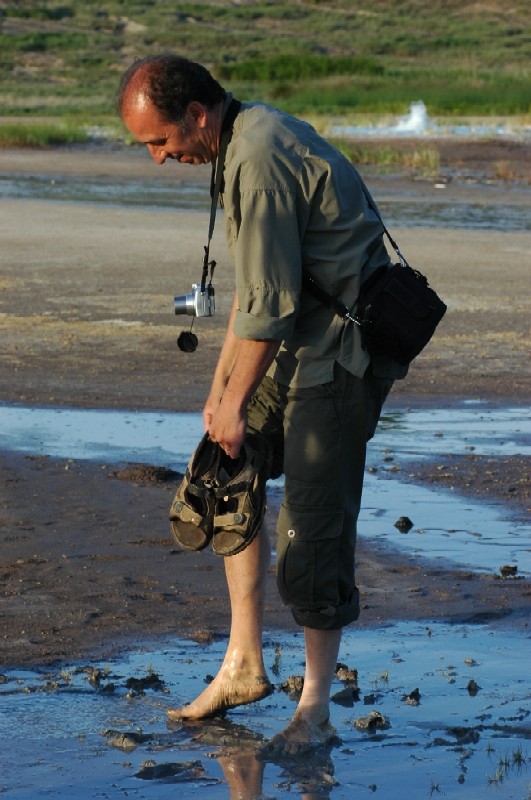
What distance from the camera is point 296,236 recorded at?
14.1ft

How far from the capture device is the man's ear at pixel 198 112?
443 cm

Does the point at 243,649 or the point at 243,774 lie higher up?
the point at 243,649

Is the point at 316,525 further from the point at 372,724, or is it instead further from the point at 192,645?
the point at 192,645

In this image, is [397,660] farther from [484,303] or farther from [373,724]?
[484,303]

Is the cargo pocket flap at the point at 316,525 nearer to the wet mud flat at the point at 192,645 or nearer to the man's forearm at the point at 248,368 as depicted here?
the man's forearm at the point at 248,368

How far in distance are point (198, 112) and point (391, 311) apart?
72 cm

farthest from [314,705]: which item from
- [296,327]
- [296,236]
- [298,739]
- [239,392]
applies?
[296,236]

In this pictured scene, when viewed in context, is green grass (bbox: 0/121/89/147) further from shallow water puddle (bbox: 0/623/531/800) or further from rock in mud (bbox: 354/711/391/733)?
rock in mud (bbox: 354/711/391/733)

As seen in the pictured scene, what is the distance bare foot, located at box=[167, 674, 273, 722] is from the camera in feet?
15.9

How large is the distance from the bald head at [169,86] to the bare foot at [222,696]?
1.59 meters

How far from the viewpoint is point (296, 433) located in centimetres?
458

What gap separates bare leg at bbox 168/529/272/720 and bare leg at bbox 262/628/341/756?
0.21 metres

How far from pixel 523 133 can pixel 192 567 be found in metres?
37.6

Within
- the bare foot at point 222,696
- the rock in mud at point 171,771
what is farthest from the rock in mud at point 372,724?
the rock in mud at point 171,771
